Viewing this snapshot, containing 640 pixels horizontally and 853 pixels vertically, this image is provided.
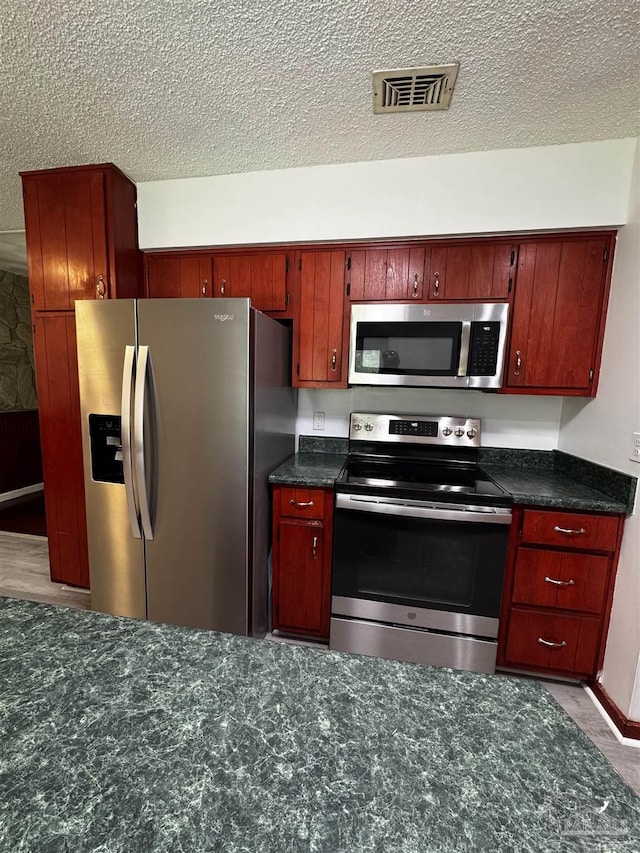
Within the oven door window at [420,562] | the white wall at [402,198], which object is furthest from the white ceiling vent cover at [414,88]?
the oven door window at [420,562]

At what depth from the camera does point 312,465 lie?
2.13m

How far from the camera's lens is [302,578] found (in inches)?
75.8

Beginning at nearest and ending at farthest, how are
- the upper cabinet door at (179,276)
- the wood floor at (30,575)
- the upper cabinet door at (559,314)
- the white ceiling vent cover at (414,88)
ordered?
the white ceiling vent cover at (414,88), the upper cabinet door at (559,314), the upper cabinet door at (179,276), the wood floor at (30,575)

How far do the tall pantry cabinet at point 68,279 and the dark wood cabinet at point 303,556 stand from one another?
1267 millimetres

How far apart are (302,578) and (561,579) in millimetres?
1252

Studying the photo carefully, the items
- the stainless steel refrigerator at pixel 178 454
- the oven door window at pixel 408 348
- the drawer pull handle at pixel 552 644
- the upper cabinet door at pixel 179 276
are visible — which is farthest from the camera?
the upper cabinet door at pixel 179 276

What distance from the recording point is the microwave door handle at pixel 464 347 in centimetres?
192

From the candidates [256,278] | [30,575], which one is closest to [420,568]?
[256,278]

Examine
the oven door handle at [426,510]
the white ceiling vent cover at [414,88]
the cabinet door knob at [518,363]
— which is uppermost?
the white ceiling vent cover at [414,88]

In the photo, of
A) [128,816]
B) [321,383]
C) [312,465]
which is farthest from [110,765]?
[321,383]

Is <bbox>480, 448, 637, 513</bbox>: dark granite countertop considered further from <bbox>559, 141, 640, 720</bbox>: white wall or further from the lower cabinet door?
the lower cabinet door

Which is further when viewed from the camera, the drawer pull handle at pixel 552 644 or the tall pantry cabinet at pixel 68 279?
the tall pantry cabinet at pixel 68 279

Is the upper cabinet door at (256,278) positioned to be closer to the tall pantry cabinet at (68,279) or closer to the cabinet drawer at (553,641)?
the tall pantry cabinet at (68,279)

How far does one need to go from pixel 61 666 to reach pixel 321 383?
68.4 inches
